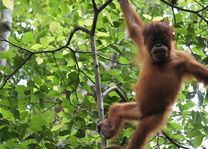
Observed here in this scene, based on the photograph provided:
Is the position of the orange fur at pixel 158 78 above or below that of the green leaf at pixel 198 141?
above

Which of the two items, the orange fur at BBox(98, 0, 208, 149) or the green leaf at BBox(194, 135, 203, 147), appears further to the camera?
the green leaf at BBox(194, 135, 203, 147)

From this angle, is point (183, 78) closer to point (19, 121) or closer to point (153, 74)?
point (153, 74)

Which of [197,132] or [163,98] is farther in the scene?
[197,132]

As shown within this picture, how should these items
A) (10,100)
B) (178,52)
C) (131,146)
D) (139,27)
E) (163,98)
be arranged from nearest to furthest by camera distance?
(131,146) → (163,98) → (178,52) → (139,27) → (10,100)

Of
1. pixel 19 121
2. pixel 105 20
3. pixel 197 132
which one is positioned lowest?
pixel 197 132

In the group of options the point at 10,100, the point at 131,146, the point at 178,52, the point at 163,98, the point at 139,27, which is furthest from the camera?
the point at 10,100

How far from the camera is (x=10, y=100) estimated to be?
377 centimetres

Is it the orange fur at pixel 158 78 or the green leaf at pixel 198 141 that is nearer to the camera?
the orange fur at pixel 158 78

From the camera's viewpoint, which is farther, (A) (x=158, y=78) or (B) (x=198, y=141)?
(B) (x=198, y=141)

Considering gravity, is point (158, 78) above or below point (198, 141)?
above

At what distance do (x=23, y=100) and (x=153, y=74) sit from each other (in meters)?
1.68

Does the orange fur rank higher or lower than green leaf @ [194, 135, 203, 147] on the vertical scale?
higher

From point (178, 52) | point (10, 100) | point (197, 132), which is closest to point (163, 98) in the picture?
point (178, 52)

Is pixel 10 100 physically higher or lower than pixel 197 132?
higher
